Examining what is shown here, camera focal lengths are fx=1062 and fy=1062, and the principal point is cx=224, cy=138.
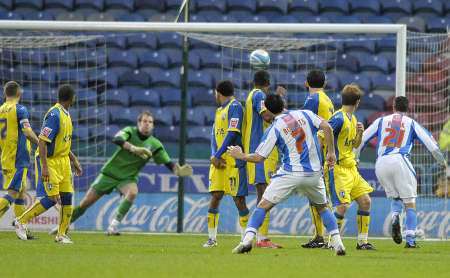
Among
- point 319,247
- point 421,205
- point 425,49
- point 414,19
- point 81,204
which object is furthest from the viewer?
point 414,19

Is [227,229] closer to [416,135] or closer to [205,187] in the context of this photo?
[205,187]

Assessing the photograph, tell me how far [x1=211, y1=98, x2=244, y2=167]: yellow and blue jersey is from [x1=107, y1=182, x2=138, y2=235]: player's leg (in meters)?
3.06

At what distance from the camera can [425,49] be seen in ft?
62.8

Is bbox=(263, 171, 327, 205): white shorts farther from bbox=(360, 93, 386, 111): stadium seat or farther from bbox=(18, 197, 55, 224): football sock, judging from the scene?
bbox=(360, 93, 386, 111): stadium seat

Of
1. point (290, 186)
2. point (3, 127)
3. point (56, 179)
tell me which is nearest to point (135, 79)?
point (3, 127)

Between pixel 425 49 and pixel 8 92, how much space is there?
7872 millimetres

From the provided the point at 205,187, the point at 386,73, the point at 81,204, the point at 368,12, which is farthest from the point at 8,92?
the point at 368,12

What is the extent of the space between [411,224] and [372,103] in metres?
7.97

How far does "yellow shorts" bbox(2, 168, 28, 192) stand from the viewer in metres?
15.2

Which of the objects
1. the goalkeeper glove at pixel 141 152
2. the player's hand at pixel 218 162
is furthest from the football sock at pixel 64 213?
the goalkeeper glove at pixel 141 152

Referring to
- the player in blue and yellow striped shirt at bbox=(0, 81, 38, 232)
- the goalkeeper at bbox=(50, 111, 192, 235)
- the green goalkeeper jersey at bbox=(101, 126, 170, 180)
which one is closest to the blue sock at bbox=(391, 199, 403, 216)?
the goalkeeper at bbox=(50, 111, 192, 235)

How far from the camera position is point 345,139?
13.5 meters

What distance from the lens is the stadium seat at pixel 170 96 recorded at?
21703 millimetres

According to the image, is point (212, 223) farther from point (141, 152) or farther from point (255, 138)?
point (141, 152)
